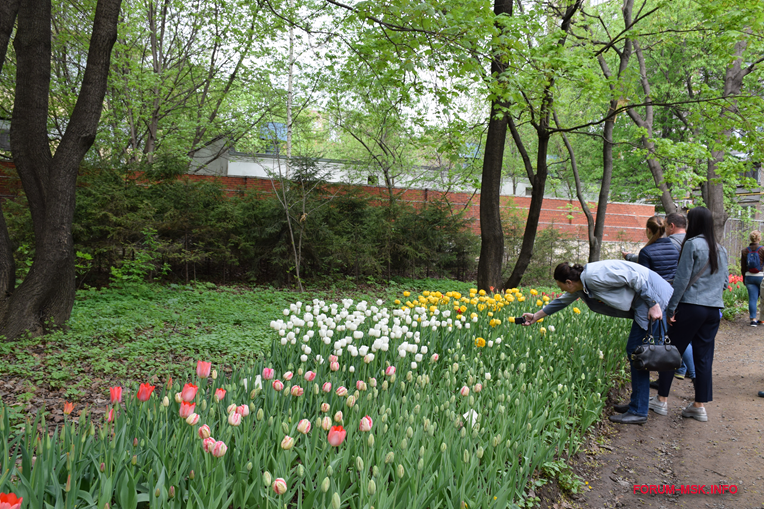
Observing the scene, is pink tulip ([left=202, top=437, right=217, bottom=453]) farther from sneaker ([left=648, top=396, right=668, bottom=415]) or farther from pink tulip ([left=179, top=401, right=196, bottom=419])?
sneaker ([left=648, top=396, right=668, bottom=415])

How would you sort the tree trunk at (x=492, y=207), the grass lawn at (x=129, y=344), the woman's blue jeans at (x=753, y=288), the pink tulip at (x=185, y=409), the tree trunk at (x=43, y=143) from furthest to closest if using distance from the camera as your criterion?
1. the woman's blue jeans at (x=753, y=288)
2. the tree trunk at (x=492, y=207)
3. the tree trunk at (x=43, y=143)
4. the grass lawn at (x=129, y=344)
5. the pink tulip at (x=185, y=409)

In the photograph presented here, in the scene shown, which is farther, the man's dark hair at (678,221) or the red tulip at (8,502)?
the man's dark hair at (678,221)

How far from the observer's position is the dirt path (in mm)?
2902

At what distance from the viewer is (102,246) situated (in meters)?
9.12

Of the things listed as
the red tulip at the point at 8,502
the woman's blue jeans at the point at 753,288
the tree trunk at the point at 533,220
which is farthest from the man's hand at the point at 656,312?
the woman's blue jeans at the point at 753,288

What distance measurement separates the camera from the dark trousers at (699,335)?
155 inches

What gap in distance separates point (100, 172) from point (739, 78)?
1539 cm

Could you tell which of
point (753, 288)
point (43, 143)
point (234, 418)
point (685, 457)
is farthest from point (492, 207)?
point (234, 418)

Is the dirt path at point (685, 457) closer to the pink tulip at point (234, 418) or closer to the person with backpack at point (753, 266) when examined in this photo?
the pink tulip at point (234, 418)

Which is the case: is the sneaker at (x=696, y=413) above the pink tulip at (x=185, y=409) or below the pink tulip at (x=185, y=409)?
below

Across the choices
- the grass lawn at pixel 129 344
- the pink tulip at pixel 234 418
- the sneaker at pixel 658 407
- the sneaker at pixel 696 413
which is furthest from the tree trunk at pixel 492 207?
the pink tulip at pixel 234 418

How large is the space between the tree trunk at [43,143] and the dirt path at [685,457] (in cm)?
577

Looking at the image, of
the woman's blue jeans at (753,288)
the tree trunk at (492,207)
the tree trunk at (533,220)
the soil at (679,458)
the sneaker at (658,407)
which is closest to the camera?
the soil at (679,458)

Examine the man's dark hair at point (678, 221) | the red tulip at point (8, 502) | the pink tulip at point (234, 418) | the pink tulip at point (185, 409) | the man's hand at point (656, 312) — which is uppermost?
the man's dark hair at point (678, 221)
